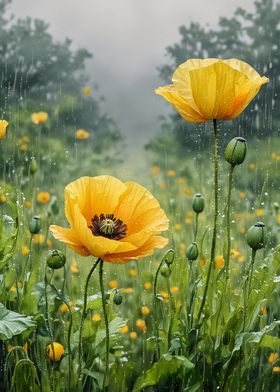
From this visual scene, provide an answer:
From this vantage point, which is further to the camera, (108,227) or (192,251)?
(192,251)

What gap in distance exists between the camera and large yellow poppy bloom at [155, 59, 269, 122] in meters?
1.00

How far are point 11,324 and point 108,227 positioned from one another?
0.62 feet

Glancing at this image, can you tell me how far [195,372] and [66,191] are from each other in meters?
0.33

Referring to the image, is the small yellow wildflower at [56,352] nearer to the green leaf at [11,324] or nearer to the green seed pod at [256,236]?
the green leaf at [11,324]

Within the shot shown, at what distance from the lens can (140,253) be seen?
0.94 metres

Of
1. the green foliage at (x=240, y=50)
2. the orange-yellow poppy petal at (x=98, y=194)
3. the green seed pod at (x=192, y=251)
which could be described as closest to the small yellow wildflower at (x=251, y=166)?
the green foliage at (x=240, y=50)

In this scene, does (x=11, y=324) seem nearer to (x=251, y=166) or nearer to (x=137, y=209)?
(x=137, y=209)

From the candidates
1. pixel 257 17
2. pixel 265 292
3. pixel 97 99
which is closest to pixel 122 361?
pixel 265 292

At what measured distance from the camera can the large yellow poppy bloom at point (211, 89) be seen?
999 mm

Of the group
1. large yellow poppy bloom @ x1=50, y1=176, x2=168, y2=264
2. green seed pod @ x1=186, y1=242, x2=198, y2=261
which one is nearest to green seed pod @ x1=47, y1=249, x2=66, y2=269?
large yellow poppy bloom @ x1=50, y1=176, x2=168, y2=264

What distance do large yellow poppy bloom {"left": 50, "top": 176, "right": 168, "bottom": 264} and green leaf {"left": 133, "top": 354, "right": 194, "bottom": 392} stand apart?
0.62 feet

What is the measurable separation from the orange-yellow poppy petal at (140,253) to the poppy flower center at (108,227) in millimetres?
38

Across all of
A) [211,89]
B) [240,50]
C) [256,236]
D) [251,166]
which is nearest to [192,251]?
[256,236]

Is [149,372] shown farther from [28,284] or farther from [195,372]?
[28,284]
